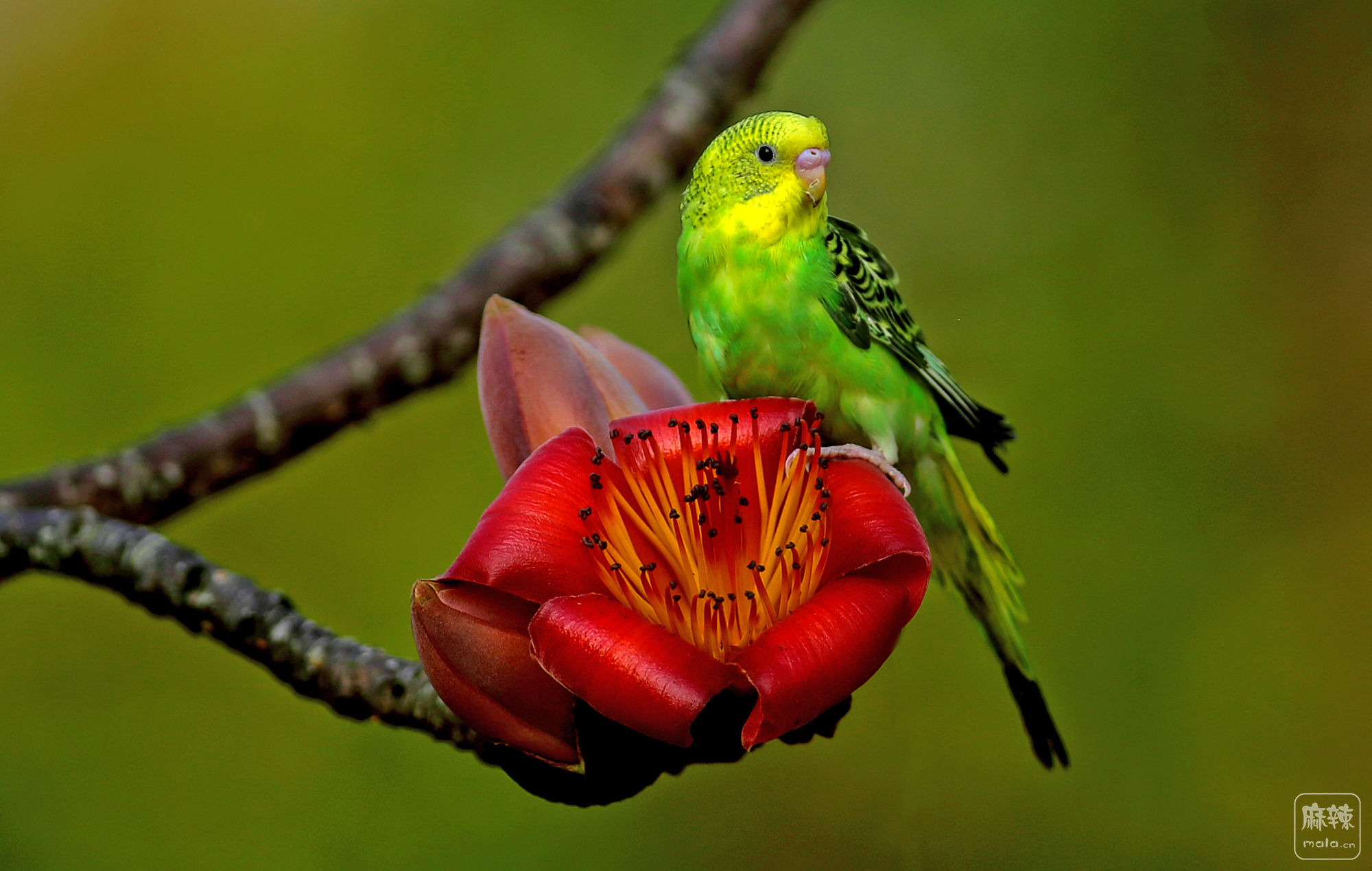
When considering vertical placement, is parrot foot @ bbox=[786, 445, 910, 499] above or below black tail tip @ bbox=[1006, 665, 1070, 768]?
above

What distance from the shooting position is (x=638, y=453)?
1.89 ft

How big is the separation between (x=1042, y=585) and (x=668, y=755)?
102 cm

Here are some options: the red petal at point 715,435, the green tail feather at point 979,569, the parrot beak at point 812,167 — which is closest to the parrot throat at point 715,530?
the red petal at point 715,435

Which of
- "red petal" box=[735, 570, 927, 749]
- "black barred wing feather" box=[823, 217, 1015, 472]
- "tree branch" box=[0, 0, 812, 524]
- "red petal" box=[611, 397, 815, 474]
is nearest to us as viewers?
"red petal" box=[735, 570, 927, 749]

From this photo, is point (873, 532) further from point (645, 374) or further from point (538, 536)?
point (645, 374)

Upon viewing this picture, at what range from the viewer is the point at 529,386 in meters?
0.63

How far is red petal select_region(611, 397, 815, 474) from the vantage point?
1.88 feet

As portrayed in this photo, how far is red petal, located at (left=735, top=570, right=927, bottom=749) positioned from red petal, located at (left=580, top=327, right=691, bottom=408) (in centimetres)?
27

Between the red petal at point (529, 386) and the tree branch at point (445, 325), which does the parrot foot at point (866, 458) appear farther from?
the tree branch at point (445, 325)

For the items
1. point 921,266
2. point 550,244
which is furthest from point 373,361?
point 921,266

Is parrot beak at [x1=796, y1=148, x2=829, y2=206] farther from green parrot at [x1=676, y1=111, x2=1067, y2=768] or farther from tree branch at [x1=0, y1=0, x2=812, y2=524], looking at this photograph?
tree branch at [x1=0, y1=0, x2=812, y2=524]

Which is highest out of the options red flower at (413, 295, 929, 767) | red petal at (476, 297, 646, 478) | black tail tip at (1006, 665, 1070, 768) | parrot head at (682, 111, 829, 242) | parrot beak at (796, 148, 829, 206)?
parrot head at (682, 111, 829, 242)

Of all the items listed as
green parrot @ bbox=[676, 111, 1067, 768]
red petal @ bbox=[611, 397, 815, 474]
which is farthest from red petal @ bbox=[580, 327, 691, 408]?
red petal @ bbox=[611, 397, 815, 474]

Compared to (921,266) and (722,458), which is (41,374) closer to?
(921,266)
